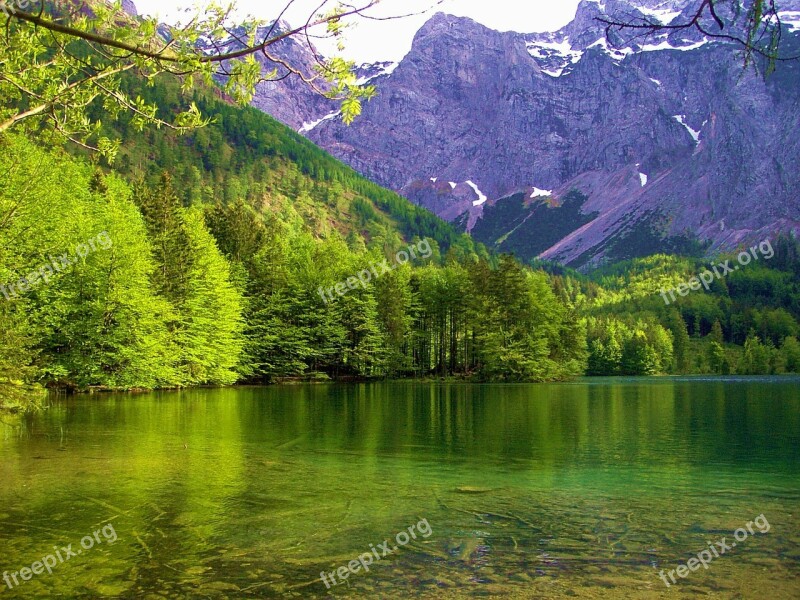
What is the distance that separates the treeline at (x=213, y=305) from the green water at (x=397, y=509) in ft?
25.3

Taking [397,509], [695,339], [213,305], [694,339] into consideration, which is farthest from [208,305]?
[695,339]

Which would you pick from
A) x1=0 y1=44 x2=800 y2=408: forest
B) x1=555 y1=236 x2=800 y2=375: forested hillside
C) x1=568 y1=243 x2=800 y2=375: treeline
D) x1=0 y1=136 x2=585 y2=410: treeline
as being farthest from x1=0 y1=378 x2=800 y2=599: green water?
x1=568 y1=243 x2=800 y2=375: treeline

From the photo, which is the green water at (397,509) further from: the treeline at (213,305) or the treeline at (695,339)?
the treeline at (695,339)

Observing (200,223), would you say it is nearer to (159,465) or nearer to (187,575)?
(159,465)

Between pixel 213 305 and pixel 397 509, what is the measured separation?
52.4 metres

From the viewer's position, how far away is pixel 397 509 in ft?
39.0

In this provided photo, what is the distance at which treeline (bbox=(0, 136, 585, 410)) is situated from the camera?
127ft

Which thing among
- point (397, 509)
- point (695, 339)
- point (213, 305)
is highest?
point (213, 305)

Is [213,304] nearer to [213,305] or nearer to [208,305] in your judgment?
[213,305]

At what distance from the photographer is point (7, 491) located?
13.0 m

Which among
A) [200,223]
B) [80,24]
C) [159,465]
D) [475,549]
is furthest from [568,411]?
[200,223]

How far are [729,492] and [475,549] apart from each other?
22.3 ft

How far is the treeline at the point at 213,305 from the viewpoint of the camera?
38.8 m

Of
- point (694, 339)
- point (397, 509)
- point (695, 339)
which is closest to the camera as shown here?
point (397, 509)
